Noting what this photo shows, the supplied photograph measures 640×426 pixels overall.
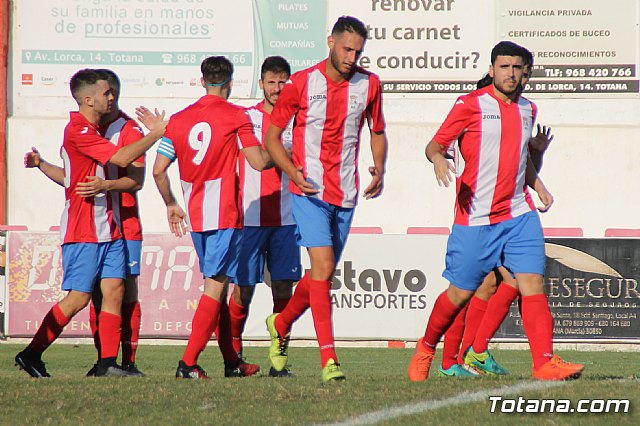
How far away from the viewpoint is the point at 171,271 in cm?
1466

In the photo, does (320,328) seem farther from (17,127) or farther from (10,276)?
(17,127)

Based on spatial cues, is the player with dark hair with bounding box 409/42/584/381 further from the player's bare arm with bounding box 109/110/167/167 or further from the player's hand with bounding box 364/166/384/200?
the player's bare arm with bounding box 109/110/167/167

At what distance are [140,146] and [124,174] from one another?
601 mm

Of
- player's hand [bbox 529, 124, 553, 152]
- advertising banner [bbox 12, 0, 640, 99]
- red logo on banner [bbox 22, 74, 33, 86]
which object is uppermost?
advertising banner [bbox 12, 0, 640, 99]

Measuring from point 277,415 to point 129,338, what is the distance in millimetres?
3194

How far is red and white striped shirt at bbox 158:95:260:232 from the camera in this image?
6883 millimetres

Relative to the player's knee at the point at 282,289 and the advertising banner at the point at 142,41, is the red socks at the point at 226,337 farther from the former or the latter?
the advertising banner at the point at 142,41

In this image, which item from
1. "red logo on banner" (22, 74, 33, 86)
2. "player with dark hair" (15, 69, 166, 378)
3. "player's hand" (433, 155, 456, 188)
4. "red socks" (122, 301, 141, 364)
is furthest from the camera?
"red logo on banner" (22, 74, 33, 86)

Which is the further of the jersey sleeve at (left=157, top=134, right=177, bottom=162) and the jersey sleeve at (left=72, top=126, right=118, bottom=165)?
the jersey sleeve at (left=72, top=126, right=118, bottom=165)

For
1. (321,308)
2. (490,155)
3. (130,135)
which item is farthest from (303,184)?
(130,135)

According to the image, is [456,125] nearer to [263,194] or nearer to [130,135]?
[263,194]

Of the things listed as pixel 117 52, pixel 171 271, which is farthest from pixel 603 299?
pixel 117 52

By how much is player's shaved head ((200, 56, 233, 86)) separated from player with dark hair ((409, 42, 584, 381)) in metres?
1.60

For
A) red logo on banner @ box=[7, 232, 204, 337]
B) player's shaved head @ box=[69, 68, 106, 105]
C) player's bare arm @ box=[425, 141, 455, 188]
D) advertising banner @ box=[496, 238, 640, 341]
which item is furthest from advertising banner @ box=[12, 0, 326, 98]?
player's bare arm @ box=[425, 141, 455, 188]
